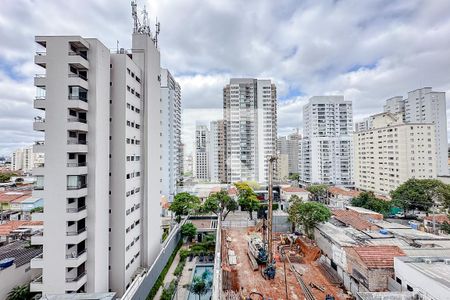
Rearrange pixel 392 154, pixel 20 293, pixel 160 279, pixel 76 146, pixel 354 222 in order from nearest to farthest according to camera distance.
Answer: pixel 76 146 < pixel 20 293 < pixel 160 279 < pixel 354 222 < pixel 392 154

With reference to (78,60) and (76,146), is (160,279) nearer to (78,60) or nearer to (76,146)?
(76,146)

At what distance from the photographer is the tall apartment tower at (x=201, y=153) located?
8962 cm

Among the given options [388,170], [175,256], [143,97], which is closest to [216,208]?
[175,256]

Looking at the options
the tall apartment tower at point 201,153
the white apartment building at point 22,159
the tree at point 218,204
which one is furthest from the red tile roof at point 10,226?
the white apartment building at point 22,159

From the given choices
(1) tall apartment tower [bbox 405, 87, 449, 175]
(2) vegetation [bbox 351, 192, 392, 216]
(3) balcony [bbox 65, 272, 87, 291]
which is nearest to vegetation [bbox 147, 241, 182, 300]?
(3) balcony [bbox 65, 272, 87, 291]

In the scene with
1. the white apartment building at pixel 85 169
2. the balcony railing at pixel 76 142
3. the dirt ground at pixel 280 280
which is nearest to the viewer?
the white apartment building at pixel 85 169

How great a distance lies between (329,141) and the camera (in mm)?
60219

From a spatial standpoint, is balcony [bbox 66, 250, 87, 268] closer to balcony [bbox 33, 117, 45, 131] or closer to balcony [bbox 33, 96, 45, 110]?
balcony [bbox 33, 117, 45, 131]

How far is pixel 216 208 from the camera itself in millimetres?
31734

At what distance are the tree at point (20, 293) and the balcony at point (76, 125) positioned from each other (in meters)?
9.81

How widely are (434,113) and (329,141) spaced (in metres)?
27.7

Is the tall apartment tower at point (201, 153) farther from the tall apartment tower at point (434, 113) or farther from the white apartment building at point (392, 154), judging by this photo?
the tall apartment tower at point (434, 113)

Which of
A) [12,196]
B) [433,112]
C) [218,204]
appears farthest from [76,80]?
[433,112]

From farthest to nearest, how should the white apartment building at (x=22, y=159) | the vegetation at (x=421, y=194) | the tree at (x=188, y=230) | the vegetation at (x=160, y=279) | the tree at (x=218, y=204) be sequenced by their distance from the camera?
the white apartment building at (x=22, y=159)
the vegetation at (x=421, y=194)
the tree at (x=218, y=204)
the tree at (x=188, y=230)
the vegetation at (x=160, y=279)
